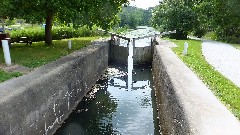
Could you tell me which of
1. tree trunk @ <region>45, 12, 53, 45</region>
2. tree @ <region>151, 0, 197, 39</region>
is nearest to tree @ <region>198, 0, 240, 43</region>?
tree @ <region>151, 0, 197, 39</region>

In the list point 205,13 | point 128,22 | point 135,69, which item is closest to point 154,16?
point 205,13

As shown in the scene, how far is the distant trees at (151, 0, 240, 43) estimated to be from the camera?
26.2 m

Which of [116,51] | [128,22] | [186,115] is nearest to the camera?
[186,115]

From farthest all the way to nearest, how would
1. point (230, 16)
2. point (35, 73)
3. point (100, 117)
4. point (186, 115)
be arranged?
point (230, 16), point (100, 117), point (35, 73), point (186, 115)

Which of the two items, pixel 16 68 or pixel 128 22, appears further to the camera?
pixel 128 22

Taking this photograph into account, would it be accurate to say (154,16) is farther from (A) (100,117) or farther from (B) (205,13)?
(A) (100,117)

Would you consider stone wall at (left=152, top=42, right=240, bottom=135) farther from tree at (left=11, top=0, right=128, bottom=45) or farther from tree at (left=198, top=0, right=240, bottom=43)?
tree at (left=198, top=0, right=240, bottom=43)

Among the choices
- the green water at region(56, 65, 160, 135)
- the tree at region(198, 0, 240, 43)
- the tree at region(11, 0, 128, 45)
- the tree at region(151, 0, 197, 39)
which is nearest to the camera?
the green water at region(56, 65, 160, 135)

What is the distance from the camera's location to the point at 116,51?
2236cm

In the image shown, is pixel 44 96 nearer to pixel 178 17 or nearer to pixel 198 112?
pixel 198 112

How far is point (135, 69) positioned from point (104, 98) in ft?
24.6

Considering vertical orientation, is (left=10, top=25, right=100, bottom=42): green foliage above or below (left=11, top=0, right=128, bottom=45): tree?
below

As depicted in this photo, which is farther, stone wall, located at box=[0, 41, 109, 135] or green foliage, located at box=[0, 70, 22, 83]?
green foliage, located at box=[0, 70, 22, 83]

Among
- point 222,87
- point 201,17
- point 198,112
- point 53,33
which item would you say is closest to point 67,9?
point 222,87
